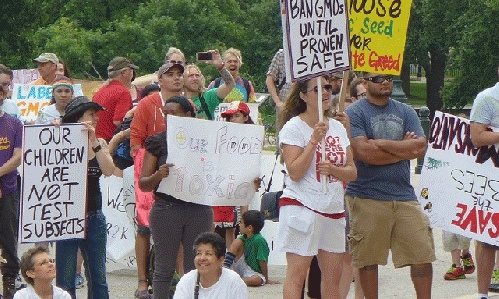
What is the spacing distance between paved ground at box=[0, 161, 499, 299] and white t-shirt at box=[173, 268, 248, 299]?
253cm

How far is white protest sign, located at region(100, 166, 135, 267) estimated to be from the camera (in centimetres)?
1070

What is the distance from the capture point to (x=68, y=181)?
8508 millimetres

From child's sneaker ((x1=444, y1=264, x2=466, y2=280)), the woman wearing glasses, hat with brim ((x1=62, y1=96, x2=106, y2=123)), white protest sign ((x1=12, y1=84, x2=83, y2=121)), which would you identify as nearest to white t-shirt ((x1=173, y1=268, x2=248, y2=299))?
the woman wearing glasses

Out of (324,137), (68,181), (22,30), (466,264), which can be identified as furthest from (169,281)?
(22,30)

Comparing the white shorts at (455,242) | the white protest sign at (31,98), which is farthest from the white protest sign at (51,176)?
the white protest sign at (31,98)

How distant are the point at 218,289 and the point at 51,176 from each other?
1.99 meters

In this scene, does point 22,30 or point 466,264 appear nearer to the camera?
point 466,264

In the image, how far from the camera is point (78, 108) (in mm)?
8508

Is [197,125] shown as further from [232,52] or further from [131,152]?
[232,52]

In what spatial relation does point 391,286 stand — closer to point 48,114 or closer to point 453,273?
point 453,273

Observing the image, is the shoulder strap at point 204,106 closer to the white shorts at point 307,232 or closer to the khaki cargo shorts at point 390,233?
the khaki cargo shorts at point 390,233

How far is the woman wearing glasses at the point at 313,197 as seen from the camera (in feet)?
24.3

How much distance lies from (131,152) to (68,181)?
0.93 meters

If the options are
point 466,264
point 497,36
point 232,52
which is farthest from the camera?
point 497,36
